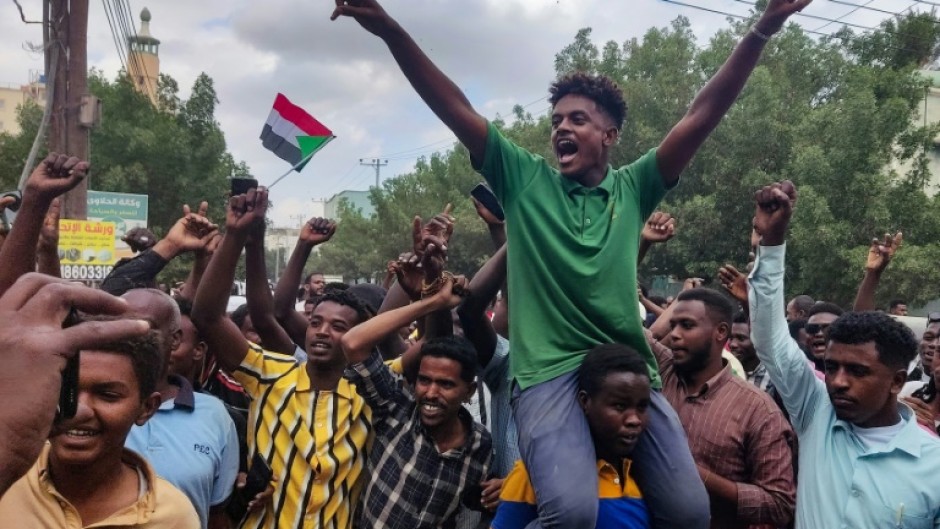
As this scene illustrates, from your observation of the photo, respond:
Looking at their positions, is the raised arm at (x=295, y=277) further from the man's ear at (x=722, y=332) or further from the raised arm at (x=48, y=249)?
the man's ear at (x=722, y=332)

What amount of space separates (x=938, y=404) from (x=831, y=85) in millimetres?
23839

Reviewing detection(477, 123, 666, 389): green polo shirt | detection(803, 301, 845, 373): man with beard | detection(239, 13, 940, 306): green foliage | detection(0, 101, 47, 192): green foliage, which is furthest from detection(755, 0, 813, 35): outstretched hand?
detection(0, 101, 47, 192): green foliage

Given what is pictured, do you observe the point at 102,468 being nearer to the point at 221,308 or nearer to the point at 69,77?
the point at 221,308

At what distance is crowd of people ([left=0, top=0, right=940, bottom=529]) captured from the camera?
8.70 ft

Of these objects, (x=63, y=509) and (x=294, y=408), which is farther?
(x=294, y=408)

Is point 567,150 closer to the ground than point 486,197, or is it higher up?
higher up

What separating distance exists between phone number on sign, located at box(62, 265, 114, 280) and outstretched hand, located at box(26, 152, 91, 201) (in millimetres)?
8360

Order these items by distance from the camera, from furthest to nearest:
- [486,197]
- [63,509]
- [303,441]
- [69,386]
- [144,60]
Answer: [144,60] < [486,197] < [303,441] < [63,509] < [69,386]

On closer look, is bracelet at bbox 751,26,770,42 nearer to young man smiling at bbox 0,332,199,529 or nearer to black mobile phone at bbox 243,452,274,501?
young man smiling at bbox 0,332,199,529

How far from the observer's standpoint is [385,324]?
10.8 feet

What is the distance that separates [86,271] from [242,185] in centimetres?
832

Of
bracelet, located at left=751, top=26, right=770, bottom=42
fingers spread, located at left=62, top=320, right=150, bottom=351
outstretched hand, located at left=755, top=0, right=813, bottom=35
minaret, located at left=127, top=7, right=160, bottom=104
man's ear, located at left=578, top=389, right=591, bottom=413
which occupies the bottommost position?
man's ear, located at left=578, top=389, right=591, bottom=413

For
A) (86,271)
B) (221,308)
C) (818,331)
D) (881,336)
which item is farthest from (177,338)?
(86,271)

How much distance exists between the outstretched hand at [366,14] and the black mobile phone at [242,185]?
1.13 metres
